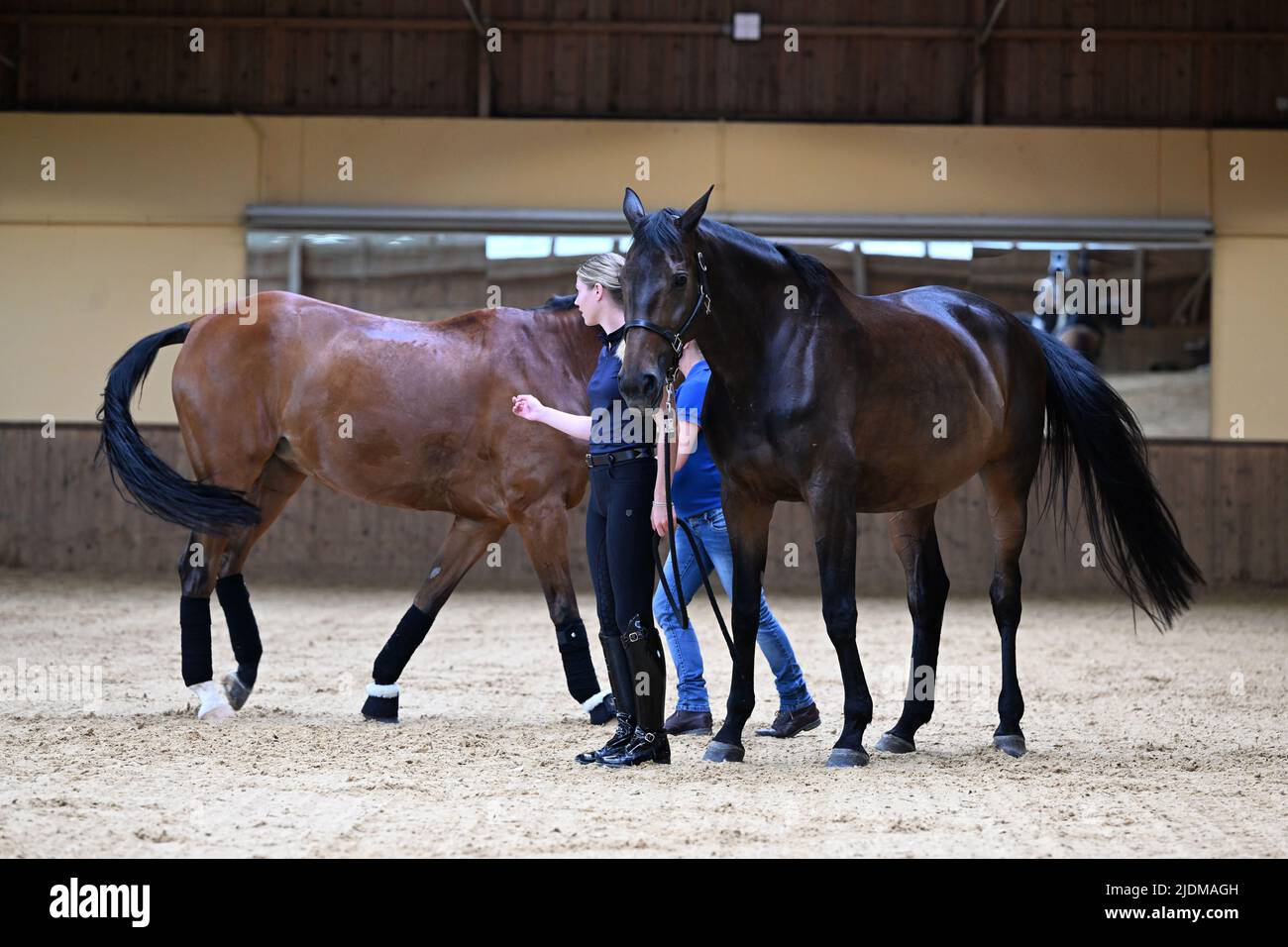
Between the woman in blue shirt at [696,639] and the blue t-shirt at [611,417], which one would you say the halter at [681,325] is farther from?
the woman in blue shirt at [696,639]

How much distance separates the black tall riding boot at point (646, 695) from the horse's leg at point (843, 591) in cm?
58

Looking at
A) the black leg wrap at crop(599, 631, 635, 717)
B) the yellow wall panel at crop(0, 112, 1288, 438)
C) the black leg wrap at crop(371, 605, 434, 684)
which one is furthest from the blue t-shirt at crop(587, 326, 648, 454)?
the yellow wall panel at crop(0, 112, 1288, 438)

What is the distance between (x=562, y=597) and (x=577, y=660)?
10.1 inches

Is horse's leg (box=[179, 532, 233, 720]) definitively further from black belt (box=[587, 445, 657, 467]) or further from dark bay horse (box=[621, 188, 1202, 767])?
dark bay horse (box=[621, 188, 1202, 767])

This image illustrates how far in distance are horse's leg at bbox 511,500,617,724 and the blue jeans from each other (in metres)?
0.32

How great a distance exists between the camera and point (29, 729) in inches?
186

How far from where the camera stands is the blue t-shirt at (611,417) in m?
3.97

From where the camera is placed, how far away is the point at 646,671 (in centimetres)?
400

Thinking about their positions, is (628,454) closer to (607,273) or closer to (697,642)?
(607,273)

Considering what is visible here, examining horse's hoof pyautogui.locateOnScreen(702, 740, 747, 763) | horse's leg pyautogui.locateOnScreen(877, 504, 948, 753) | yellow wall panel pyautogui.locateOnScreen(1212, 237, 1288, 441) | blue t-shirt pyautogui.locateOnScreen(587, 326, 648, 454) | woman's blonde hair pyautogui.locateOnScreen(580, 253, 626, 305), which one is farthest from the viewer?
yellow wall panel pyautogui.locateOnScreen(1212, 237, 1288, 441)

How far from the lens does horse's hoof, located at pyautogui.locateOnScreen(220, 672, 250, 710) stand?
519 centimetres

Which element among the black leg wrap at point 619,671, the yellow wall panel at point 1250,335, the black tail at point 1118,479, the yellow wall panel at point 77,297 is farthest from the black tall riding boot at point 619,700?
the yellow wall panel at point 1250,335
